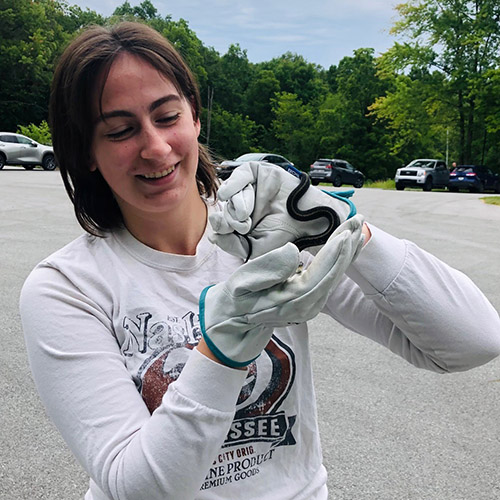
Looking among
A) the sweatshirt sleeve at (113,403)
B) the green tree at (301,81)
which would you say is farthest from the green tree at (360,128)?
the sweatshirt sleeve at (113,403)

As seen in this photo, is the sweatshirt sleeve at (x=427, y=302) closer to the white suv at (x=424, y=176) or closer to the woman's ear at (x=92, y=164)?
the woman's ear at (x=92, y=164)

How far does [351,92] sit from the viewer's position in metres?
41.9

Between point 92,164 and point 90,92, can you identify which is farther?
point 92,164

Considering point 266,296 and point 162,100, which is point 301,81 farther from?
point 266,296

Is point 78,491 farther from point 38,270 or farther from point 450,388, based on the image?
point 450,388

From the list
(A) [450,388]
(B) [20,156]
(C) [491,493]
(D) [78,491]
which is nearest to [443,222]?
(A) [450,388]

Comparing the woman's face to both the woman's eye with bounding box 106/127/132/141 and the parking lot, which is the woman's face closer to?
the woman's eye with bounding box 106/127/132/141

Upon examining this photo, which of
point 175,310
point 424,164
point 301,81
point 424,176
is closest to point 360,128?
point 301,81

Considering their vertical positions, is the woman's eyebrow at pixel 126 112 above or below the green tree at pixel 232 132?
above

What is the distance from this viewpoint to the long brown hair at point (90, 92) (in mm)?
1290

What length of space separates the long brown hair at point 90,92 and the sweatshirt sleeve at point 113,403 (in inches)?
11.6

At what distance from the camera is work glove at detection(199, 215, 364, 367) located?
0.99 metres

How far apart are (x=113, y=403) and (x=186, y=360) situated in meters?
0.20

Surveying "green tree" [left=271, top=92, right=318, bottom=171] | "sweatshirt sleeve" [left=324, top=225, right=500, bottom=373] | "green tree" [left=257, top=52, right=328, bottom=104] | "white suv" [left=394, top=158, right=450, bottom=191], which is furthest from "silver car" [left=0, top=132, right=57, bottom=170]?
"green tree" [left=257, top=52, right=328, bottom=104]
